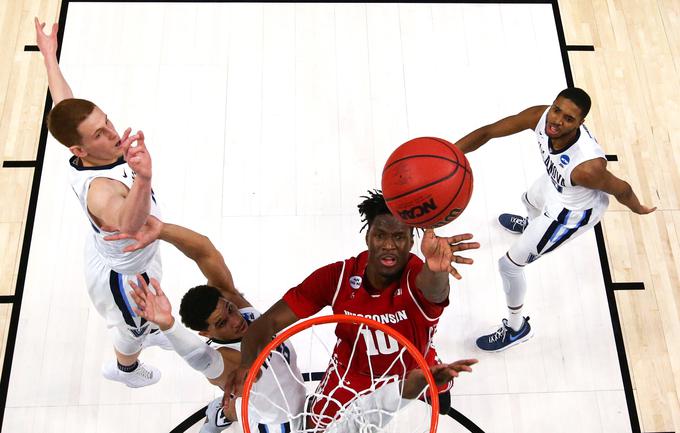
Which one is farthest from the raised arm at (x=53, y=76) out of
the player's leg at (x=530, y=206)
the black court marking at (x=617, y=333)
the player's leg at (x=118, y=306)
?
the black court marking at (x=617, y=333)

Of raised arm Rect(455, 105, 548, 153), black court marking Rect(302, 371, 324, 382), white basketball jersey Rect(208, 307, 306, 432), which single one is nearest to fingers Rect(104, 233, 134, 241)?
white basketball jersey Rect(208, 307, 306, 432)

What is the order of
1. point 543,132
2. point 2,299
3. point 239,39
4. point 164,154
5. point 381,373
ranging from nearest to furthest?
1. point 381,373
2. point 543,132
3. point 2,299
4. point 164,154
5. point 239,39

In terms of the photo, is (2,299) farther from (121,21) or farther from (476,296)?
(476,296)

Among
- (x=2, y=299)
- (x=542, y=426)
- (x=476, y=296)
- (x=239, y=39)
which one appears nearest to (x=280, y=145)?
(x=239, y=39)

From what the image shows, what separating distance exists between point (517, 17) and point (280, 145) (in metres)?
1.97

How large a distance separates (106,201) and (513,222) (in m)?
2.29

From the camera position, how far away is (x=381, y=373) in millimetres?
2756

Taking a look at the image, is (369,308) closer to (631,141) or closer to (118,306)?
(118,306)

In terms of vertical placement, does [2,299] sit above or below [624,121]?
below

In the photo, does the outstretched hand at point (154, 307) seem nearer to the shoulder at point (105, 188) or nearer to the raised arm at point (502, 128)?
the shoulder at point (105, 188)

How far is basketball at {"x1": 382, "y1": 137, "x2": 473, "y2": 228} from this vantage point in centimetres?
255

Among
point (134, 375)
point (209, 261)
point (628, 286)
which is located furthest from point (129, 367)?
point (628, 286)

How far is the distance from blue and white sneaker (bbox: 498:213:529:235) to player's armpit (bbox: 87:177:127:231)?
220cm

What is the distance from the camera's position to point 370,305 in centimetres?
261
